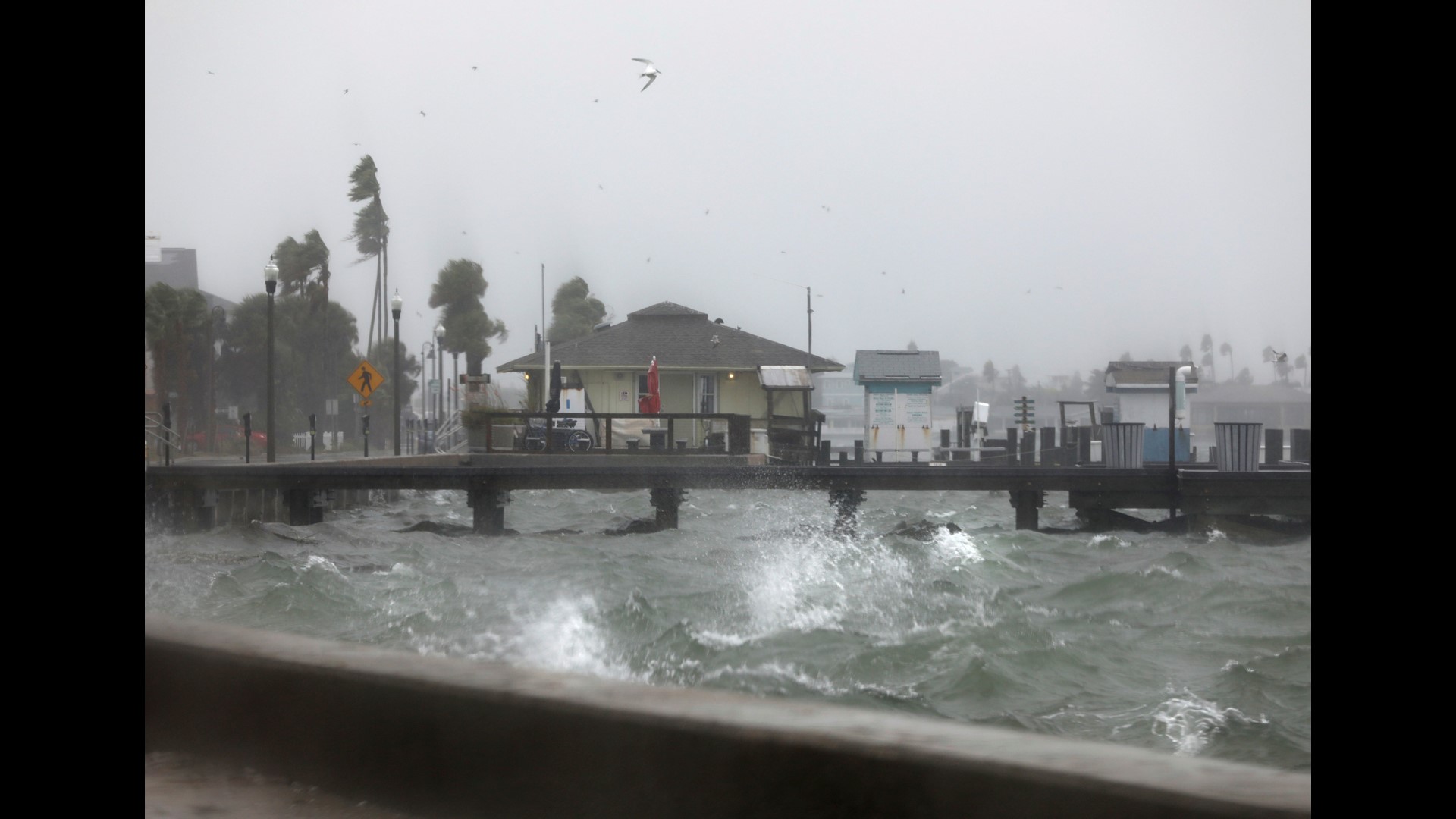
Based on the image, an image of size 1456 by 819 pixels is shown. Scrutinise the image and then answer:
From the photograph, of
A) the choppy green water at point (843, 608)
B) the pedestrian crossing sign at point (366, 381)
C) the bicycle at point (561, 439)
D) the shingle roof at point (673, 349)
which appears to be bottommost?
the choppy green water at point (843, 608)

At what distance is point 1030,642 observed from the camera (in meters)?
11.4

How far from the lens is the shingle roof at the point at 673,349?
3106cm

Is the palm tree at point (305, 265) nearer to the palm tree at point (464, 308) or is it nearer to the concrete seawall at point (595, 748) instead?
the palm tree at point (464, 308)

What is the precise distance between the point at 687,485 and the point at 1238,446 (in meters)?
10.5

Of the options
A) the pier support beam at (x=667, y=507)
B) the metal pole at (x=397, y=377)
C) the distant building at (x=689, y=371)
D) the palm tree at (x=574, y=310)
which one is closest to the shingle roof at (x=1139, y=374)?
the distant building at (x=689, y=371)

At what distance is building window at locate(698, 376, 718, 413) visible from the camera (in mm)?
30359

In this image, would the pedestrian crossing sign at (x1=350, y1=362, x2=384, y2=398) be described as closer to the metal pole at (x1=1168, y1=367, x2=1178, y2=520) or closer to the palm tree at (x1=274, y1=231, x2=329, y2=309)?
the metal pole at (x1=1168, y1=367, x2=1178, y2=520)

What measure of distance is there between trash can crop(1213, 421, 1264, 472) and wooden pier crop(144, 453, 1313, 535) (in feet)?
7.45

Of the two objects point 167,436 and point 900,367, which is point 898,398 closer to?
point 900,367

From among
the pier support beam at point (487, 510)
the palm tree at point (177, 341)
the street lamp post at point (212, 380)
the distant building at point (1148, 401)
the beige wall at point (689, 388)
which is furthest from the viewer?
the street lamp post at point (212, 380)

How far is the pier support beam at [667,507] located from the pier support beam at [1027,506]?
5432 millimetres

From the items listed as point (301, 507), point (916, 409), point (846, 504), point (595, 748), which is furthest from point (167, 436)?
point (595, 748)

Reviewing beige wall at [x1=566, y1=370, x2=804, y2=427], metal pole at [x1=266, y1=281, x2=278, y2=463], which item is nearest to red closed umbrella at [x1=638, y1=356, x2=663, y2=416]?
beige wall at [x1=566, y1=370, x2=804, y2=427]
